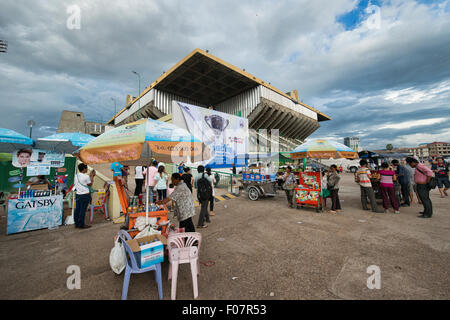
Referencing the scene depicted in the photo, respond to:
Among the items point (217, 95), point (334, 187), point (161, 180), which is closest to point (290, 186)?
point (334, 187)

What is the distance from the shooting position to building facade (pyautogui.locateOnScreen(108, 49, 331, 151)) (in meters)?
20.5

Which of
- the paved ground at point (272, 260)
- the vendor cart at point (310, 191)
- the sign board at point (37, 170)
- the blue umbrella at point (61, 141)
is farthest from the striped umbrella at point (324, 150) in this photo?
the sign board at point (37, 170)

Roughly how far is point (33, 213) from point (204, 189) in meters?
4.80

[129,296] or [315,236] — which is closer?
[129,296]

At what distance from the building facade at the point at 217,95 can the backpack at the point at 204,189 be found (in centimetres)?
1699

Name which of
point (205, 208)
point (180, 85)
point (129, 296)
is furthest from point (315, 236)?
point (180, 85)

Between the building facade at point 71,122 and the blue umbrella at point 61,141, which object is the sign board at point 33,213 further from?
the building facade at point 71,122

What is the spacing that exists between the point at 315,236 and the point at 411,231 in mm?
2545

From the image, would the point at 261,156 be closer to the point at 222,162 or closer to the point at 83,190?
the point at 222,162

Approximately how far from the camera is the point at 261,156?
1504 cm

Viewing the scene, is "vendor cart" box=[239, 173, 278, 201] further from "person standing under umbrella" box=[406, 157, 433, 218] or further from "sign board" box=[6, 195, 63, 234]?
"sign board" box=[6, 195, 63, 234]

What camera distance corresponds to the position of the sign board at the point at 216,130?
11344 millimetres

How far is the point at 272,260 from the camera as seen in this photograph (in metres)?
3.34
